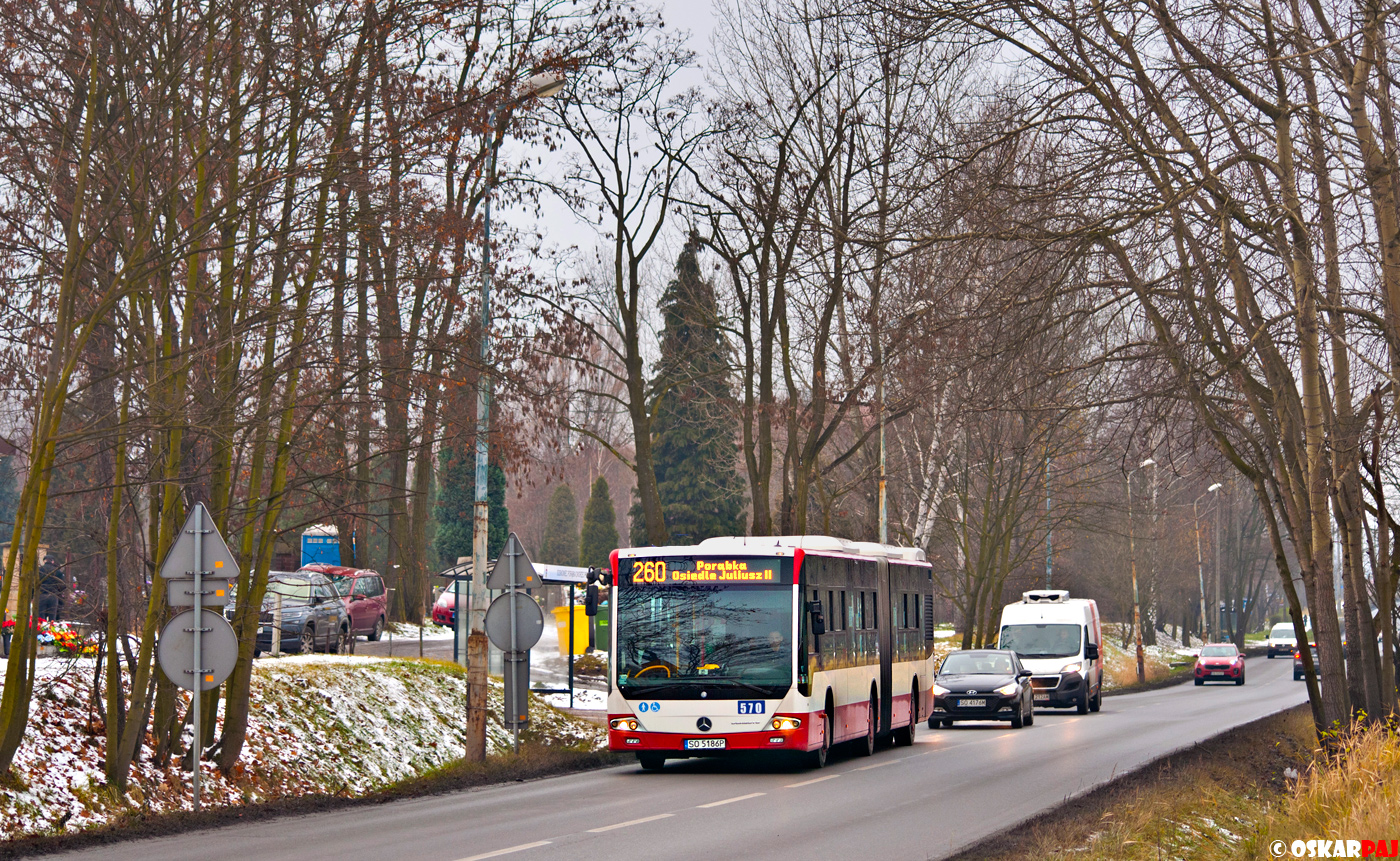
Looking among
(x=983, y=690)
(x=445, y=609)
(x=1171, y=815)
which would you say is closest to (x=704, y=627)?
(x=1171, y=815)

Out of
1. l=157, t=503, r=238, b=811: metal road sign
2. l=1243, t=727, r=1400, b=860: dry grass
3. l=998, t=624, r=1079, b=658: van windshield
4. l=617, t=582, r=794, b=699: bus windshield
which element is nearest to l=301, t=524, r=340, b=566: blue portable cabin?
l=998, t=624, r=1079, b=658: van windshield

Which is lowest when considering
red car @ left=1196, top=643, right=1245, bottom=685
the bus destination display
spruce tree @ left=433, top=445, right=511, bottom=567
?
red car @ left=1196, top=643, right=1245, bottom=685

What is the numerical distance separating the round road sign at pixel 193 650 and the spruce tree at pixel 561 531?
299 ft

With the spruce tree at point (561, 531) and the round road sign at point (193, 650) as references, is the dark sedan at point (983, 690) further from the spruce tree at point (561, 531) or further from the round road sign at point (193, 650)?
the spruce tree at point (561, 531)

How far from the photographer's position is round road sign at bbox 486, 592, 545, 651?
1981 centimetres

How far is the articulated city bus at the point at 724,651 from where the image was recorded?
1916cm

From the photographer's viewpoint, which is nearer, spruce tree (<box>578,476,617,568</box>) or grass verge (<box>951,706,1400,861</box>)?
grass verge (<box>951,706,1400,861</box>)

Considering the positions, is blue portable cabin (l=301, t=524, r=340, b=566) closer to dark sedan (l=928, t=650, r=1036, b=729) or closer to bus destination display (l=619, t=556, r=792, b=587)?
dark sedan (l=928, t=650, r=1036, b=729)

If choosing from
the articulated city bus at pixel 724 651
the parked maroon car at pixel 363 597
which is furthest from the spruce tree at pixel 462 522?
the articulated city bus at pixel 724 651

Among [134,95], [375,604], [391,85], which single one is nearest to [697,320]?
[375,604]

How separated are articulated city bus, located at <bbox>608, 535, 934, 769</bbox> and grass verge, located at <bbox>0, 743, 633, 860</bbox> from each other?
1.36m

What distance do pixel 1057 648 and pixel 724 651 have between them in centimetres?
1981

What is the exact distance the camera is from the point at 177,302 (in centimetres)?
1636

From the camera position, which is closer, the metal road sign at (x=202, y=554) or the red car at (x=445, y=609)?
the metal road sign at (x=202, y=554)
